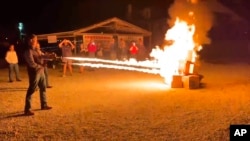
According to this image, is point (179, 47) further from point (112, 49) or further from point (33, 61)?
point (112, 49)

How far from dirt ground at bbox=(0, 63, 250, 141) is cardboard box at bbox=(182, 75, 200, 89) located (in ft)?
1.14

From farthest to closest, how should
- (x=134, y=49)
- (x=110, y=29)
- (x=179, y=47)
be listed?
1. (x=110, y=29)
2. (x=134, y=49)
3. (x=179, y=47)

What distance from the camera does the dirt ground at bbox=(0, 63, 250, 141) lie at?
8.12 m

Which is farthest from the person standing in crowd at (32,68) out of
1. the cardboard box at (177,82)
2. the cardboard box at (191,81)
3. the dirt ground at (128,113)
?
the cardboard box at (191,81)

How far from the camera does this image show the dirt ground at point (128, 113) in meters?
8.12

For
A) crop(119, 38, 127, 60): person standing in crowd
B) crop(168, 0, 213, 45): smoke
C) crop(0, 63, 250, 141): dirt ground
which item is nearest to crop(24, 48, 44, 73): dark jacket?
crop(0, 63, 250, 141): dirt ground

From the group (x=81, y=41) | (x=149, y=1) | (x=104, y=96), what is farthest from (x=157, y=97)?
(x=149, y=1)

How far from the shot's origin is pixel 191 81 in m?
15.2

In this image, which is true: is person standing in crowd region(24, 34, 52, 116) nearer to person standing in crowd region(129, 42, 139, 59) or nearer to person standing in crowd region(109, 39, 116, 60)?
person standing in crowd region(129, 42, 139, 59)

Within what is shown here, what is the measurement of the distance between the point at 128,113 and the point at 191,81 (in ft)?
18.3

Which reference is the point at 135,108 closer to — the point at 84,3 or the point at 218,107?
the point at 218,107

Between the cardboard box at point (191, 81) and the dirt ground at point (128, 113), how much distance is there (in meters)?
0.35

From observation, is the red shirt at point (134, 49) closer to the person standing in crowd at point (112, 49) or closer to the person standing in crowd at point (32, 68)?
the person standing in crowd at point (112, 49)

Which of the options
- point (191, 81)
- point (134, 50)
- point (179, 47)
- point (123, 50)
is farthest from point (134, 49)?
point (191, 81)
